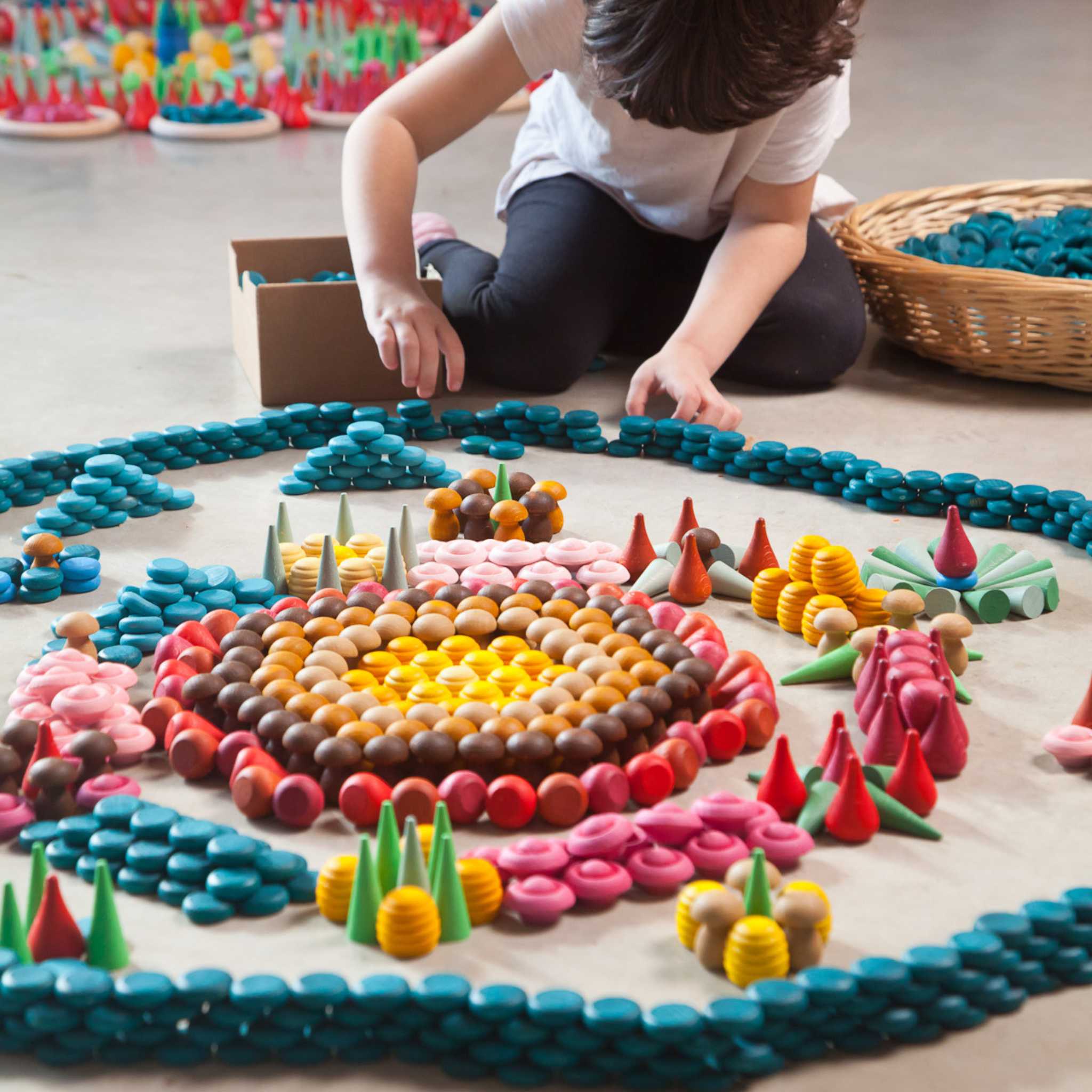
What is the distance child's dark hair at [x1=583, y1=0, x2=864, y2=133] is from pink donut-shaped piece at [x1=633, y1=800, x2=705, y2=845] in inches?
25.3

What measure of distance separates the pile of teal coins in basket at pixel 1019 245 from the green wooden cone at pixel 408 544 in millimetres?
960

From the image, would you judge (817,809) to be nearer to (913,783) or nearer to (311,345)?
(913,783)

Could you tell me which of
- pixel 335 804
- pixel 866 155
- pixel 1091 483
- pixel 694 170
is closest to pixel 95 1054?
pixel 335 804

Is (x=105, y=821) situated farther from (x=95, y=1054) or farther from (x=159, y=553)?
(x=159, y=553)

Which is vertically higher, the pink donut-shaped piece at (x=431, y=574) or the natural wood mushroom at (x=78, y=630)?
the natural wood mushroom at (x=78, y=630)

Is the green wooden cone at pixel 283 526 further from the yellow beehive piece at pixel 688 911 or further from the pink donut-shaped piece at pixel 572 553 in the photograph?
the yellow beehive piece at pixel 688 911

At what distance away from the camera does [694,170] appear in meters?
1.85

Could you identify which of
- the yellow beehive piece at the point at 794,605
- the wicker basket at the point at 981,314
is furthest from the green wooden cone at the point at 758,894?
the wicker basket at the point at 981,314

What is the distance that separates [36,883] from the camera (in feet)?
2.91

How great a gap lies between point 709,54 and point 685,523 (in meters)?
0.42

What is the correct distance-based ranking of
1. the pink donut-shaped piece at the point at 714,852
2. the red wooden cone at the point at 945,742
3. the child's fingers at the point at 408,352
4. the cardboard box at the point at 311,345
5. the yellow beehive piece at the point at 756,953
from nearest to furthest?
the yellow beehive piece at the point at 756,953 < the pink donut-shaped piece at the point at 714,852 < the red wooden cone at the point at 945,742 < the child's fingers at the point at 408,352 < the cardboard box at the point at 311,345

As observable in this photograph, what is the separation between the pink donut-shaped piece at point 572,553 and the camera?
4.56 ft

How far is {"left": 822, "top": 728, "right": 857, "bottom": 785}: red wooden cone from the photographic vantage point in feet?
3.30

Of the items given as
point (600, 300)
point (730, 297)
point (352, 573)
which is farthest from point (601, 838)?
point (600, 300)
